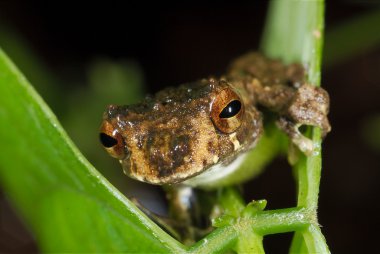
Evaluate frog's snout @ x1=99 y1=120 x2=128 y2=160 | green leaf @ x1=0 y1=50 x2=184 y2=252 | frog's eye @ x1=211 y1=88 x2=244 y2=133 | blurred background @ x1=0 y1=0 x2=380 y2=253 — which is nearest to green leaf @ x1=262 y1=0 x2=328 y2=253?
frog's eye @ x1=211 y1=88 x2=244 y2=133

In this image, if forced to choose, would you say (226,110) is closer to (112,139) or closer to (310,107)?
(310,107)

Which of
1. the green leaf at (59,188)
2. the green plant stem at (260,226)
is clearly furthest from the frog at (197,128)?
the green plant stem at (260,226)

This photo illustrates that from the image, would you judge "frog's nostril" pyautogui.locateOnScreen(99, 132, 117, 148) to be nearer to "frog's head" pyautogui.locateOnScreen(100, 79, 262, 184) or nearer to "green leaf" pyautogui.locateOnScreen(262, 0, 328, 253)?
"frog's head" pyautogui.locateOnScreen(100, 79, 262, 184)

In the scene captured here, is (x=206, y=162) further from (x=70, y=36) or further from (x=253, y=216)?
(x=70, y=36)

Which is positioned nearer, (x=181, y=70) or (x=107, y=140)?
(x=107, y=140)

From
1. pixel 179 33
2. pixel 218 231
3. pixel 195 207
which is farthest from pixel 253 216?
pixel 179 33

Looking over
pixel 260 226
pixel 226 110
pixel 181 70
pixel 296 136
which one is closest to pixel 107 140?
pixel 226 110
